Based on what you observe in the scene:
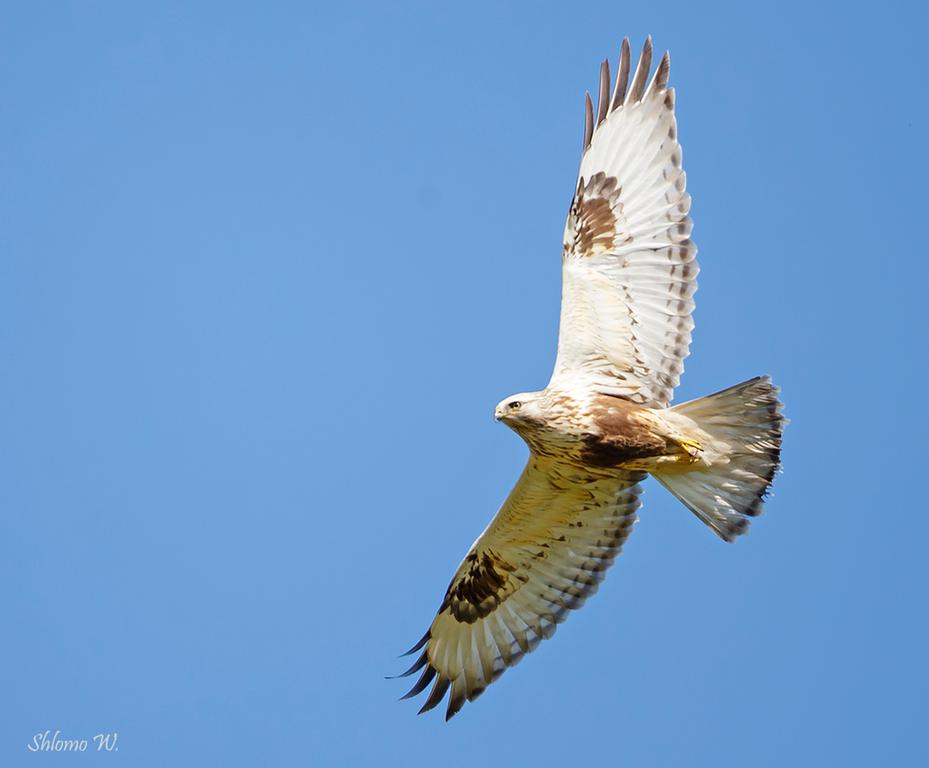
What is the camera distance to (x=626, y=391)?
8.23m

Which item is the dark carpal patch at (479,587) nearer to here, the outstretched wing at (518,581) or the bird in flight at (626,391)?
the outstretched wing at (518,581)

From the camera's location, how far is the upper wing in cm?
820

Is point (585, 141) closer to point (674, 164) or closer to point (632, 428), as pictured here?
point (674, 164)

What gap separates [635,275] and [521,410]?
3.57 feet

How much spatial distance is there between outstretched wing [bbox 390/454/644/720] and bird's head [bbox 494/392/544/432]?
76cm

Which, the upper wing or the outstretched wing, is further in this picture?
the outstretched wing

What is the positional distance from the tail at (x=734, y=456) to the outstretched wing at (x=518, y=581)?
19.1 inches

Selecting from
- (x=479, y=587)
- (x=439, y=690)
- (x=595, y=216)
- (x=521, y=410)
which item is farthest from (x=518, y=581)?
(x=595, y=216)

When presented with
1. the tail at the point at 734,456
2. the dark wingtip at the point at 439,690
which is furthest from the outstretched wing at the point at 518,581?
the tail at the point at 734,456

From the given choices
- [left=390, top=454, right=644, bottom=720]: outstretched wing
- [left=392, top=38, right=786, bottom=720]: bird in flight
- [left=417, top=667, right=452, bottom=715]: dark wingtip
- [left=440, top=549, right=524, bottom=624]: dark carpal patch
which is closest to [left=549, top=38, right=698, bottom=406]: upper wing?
[left=392, top=38, right=786, bottom=720]: bird in flight

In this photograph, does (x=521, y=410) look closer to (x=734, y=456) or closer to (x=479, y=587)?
(x=734, y=456)

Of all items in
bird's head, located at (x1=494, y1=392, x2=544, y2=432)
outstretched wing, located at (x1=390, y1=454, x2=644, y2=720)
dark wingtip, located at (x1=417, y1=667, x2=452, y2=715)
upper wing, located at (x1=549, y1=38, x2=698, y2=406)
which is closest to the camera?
bird's head, located at (x1=494, y1=392, x2=544, y2=432)

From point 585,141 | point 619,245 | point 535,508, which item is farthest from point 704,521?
point 585,141

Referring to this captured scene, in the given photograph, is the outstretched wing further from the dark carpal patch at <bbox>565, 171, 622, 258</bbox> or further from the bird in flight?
the dark carpal patch at <bbox>565, 171, 622, 258</bbox>
